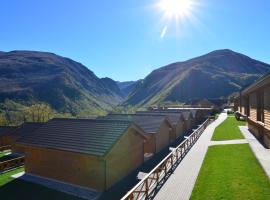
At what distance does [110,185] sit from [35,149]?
7227 mm

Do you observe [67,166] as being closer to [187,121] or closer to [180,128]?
[180,128]

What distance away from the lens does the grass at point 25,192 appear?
15.5m

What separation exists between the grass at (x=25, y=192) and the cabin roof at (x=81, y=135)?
2882 mm

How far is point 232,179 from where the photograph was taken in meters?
15.2

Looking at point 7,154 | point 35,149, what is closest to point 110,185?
point 35,149

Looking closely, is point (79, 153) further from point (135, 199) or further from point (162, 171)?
point (162, 171)

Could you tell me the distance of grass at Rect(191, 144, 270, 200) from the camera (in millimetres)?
12898

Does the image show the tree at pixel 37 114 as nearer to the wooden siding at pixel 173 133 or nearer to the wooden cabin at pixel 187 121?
the wooden cabin at pixel 187 121

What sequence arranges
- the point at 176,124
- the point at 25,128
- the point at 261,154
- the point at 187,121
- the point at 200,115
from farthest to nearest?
1. the point at 200,115
2. the point at 187,121
3. the point at 25,128
4. the point at 176,124
5. the point at 261,154

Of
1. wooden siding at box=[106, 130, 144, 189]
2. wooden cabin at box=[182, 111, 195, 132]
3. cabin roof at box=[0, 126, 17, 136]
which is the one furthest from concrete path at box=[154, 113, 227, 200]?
cabin roof at box=[0, 126, 17, 136]

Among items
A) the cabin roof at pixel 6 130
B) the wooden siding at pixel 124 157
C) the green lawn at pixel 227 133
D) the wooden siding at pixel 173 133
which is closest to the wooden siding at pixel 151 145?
the wooden siding at pixel 124 157

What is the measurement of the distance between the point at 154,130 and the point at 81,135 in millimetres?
10701

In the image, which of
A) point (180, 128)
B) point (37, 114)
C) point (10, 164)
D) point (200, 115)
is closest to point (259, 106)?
point (180, 128)

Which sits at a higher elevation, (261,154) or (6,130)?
(6,130)
